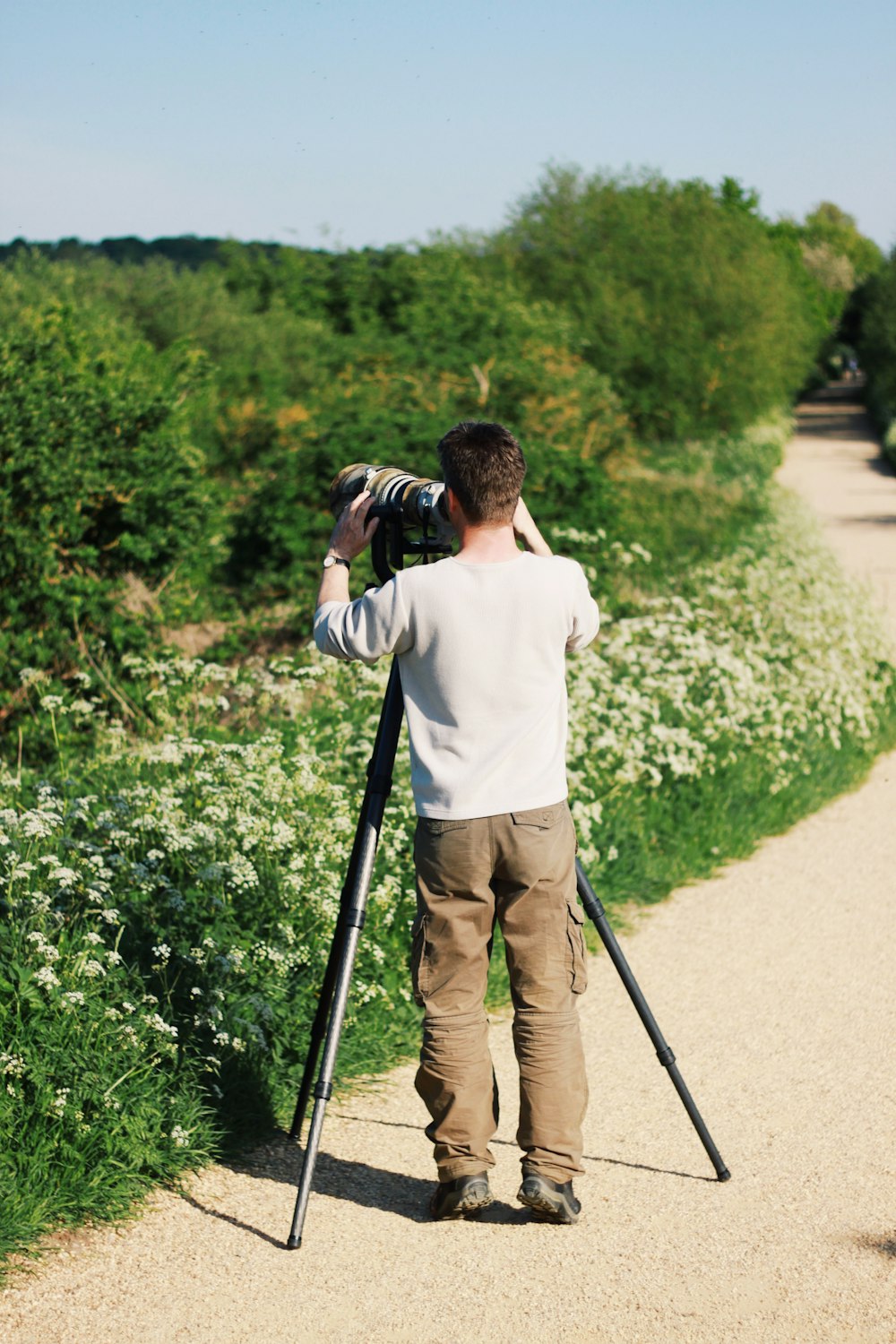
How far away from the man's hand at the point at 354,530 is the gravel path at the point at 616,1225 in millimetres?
1687

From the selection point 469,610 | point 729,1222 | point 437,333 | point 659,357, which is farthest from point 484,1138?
point 659,357

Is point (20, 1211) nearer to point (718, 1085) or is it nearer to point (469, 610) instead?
point (469, 610)

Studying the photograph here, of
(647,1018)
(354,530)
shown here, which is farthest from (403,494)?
(647,1018)

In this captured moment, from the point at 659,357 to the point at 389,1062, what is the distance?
85.1 feet

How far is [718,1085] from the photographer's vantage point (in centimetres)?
409

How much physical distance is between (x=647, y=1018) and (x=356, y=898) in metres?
0.85

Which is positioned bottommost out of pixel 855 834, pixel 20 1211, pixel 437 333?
pixel 855 834

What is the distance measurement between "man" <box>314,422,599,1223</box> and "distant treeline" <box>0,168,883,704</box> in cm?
560

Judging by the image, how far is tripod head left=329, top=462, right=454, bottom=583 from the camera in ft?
10.5

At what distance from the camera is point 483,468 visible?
3041 millimetres

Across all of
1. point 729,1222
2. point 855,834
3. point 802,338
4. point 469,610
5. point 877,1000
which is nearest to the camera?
point 469,610

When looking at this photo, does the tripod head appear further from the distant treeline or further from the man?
the distant treeline

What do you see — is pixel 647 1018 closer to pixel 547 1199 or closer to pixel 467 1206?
pixel 547 1199

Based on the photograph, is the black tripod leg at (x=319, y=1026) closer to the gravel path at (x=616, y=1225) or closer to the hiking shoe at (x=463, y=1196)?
the gravel path at (x=616, y=1225)
